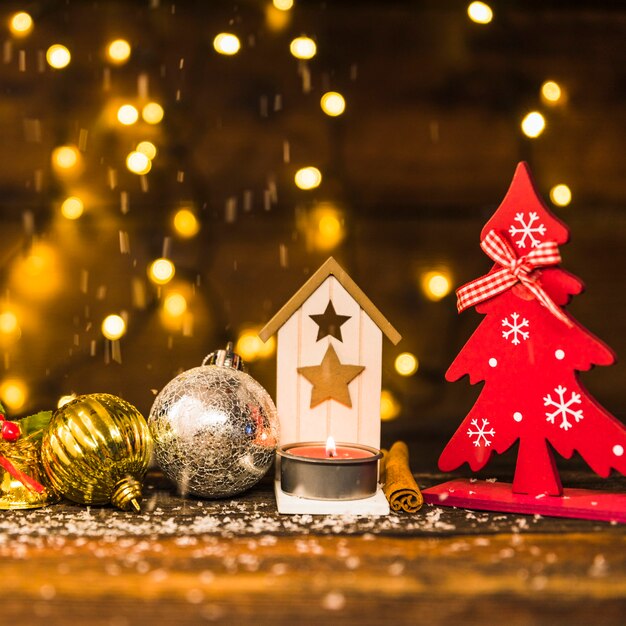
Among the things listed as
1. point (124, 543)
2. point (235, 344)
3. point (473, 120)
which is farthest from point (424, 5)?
point (124, 543)

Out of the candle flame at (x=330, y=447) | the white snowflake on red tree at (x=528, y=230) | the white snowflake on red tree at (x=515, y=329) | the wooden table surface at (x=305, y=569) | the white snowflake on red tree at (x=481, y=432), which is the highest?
the white snowflake on red tree at (x=528, y=230)

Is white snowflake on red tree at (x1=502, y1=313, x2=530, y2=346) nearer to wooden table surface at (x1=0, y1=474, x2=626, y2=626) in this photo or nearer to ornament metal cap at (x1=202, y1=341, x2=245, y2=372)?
wooden table surface at (x1=0, y1=474, x2=626, y2=626)

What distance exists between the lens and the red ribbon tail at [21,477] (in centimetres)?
95

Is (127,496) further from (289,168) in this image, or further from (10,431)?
(289,168)

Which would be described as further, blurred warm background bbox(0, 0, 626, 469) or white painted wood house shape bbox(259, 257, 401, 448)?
blurred warm background bbox(0, 0, 626, 469)

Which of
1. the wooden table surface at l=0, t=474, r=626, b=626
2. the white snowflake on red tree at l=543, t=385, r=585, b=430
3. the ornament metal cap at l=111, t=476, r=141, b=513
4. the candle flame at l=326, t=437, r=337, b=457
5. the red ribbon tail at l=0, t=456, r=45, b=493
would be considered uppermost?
the white snowflake on red tree at l=543, t=385, r=585, b=430

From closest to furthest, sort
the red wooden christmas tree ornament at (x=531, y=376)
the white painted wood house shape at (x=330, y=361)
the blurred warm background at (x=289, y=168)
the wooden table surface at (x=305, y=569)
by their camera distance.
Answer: the wooden table surface at (x=305, y=569) → the red wooden christmas tree ornament at (x=531, y=376) → the white painted wood house shape at (x=330, y=361) → the blurred warm background at (x=289, y=168)

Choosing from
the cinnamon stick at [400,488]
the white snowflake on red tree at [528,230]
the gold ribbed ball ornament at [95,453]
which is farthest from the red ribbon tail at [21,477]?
the white snowflake on red tree at [528,230]

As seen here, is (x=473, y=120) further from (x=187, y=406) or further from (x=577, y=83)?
(x=187, y=406)

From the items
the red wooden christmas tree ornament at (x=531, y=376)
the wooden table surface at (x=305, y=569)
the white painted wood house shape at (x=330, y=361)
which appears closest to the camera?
the wooden table surface at (x=305, y=569)

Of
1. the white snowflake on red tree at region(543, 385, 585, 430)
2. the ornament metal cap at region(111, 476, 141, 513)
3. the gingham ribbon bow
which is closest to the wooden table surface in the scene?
the ornament metal cap at region(111, 476, 141, 513)

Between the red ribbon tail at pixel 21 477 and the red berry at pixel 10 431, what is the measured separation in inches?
1.0

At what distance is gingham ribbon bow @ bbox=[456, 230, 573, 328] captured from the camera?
3.06 feet

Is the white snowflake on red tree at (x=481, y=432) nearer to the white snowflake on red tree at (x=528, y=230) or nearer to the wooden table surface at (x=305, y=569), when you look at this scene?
the wooden table surface at (x=305, y=569)
